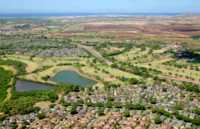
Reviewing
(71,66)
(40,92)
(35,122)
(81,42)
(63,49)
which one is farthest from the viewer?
(81,42)

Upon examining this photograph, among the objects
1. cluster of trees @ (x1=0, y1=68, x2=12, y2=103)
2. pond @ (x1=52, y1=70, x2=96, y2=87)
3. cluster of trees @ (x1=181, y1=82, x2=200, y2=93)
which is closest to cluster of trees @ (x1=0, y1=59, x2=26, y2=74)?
cluster of trees @ (x1=0, y1=68, x2=12, y2=103)

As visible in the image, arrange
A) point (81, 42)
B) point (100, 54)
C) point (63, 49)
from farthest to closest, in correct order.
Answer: point (81, 42) → point (63, 49) → point (100, 54)

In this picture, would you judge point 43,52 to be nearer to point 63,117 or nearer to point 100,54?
point 100,54

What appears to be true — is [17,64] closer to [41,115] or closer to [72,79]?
[72,79]

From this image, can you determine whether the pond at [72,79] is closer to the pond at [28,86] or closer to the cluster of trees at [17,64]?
the pond at [28,86]

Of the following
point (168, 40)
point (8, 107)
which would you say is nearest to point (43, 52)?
point (168, 40)

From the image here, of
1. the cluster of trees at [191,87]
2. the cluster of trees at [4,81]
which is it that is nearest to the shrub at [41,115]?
the cluster of trees at [4,81]
